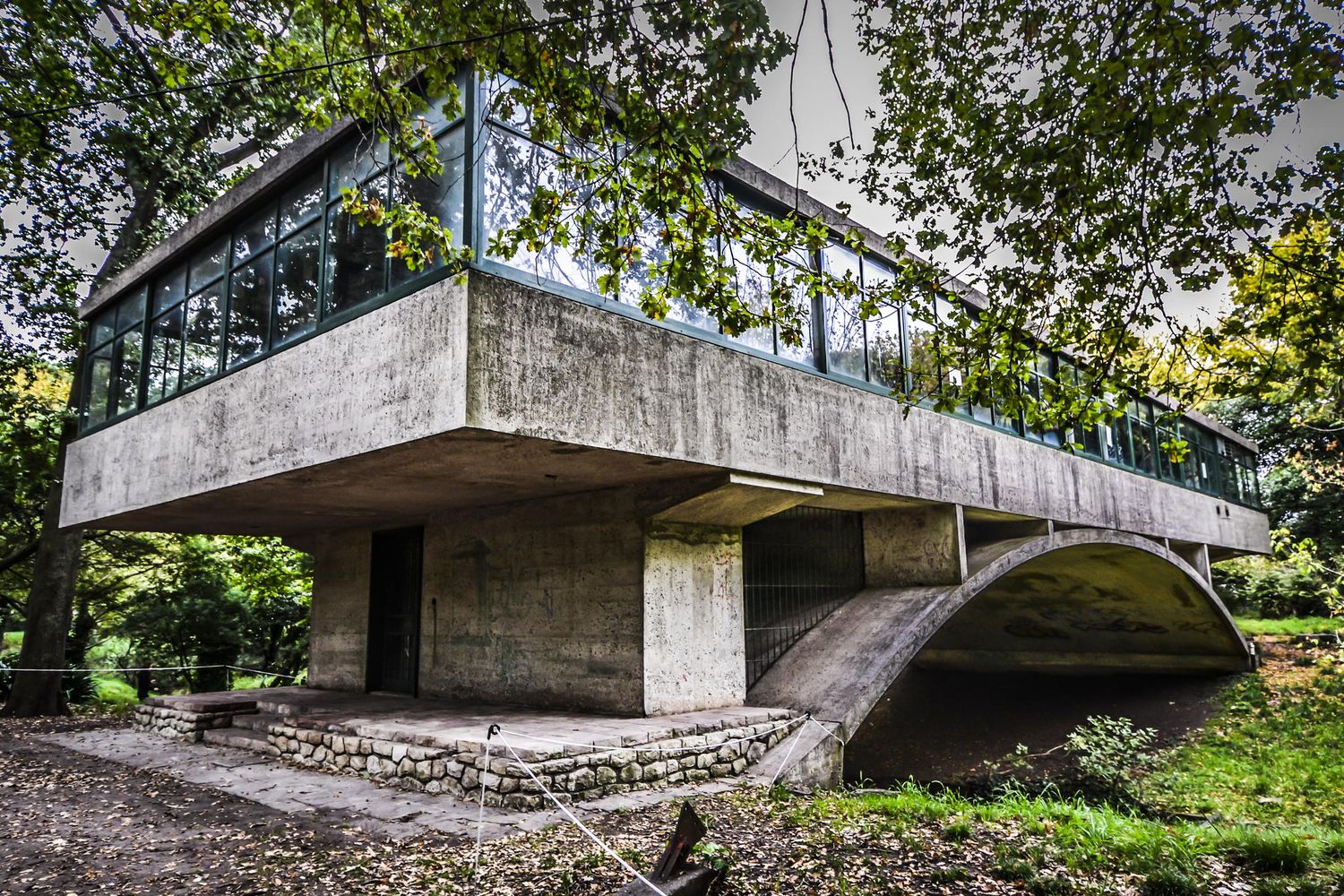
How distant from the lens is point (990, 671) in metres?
22.1

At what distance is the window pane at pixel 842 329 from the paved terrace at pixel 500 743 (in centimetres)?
426

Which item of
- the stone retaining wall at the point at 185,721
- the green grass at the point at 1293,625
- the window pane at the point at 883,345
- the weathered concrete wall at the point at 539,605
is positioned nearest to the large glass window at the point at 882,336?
the window pane at the point at 883,345

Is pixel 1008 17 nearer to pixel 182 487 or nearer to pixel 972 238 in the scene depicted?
pixel 972 238

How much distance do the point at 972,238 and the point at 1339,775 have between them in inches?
462

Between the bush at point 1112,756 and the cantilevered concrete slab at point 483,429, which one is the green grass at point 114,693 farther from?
the bush at point 1112,756

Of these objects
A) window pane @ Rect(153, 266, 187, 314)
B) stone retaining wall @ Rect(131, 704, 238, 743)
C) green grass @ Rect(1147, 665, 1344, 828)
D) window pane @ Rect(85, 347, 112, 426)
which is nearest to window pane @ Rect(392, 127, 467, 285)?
window pane @ Rect(153, 266, 187, 314)

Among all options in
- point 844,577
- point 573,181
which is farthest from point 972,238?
point 844,577

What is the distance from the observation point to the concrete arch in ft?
33.7

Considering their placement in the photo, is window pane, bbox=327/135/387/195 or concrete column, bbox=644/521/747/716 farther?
concrete column, bbox=644/521/747/716

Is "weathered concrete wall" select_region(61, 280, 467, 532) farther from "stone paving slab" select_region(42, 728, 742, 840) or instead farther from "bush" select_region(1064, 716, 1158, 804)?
"bush" select_region(1064, 716, 1158, 804)

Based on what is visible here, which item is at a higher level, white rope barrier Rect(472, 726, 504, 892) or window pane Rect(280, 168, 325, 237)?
window pane Rect(280, 168, 325, 237)

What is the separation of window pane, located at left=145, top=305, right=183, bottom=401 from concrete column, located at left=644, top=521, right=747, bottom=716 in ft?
20.3

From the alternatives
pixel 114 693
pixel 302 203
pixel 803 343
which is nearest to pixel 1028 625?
pixel 803 343

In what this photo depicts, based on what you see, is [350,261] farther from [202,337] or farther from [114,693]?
[114,693]
